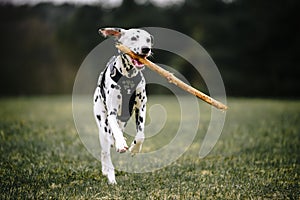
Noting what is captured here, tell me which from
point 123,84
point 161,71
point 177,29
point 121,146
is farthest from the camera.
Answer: point 177,29

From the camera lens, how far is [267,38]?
3102 cm

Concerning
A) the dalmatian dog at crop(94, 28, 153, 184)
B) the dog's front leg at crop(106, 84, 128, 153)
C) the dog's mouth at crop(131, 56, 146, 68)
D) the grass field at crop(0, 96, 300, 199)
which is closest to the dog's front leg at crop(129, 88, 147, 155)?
the dalmatian dog at crop(94, 28, 153, 184)

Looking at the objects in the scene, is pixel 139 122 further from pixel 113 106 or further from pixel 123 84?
pixel 123 84

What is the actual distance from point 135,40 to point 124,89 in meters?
0.68

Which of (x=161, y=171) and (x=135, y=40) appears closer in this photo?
(x=135, y=40)

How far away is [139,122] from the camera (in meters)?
5.57

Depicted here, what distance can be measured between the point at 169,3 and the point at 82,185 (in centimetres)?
3325

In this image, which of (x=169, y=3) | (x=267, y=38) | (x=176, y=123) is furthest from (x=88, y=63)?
(x=176, y=123)

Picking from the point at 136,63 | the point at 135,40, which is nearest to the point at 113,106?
the point at 136,63

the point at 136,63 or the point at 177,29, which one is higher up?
the point at 177,29

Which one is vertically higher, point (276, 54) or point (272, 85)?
point (276, 54)

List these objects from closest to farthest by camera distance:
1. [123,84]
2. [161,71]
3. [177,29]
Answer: [123,84], [161,71], [177,29]

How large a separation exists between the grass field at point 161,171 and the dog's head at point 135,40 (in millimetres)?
1729

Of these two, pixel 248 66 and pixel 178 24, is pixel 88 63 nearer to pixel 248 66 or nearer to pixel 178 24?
pixel 178 24
